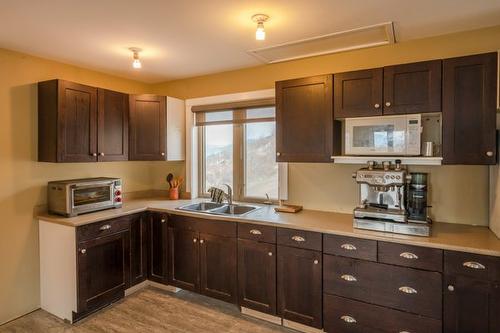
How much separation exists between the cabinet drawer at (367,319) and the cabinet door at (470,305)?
0.37ft

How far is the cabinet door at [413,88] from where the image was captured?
2.21m

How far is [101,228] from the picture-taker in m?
2.86

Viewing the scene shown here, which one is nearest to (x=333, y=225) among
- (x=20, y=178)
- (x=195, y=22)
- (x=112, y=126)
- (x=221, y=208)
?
(x=221, y=208)

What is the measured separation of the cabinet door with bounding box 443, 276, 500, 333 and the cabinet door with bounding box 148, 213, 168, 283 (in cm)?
253

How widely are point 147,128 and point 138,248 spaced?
1353 millimetres

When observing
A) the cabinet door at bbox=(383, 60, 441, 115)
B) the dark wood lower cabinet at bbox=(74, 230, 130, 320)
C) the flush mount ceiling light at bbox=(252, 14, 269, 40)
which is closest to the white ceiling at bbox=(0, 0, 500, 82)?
the flush mount ceiling light at bbox=(252, 14, 269, 40)

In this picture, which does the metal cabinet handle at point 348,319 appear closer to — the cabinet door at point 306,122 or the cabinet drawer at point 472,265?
the cabinet drawer at point 472,265

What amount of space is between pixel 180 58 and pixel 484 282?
3079 millimetres

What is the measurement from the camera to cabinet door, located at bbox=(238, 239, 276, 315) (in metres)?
2.64

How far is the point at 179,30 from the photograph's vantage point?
238 cm

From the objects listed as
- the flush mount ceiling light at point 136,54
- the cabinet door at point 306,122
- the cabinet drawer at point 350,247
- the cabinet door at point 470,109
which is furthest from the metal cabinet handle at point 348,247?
the flush mount ceiling light at point 136,54

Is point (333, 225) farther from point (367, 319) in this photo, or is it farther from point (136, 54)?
point (136, 54)

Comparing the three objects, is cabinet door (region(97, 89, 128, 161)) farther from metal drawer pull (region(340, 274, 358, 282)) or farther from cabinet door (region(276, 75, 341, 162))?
metal drawer pull (region(340, 274, 358, 282))


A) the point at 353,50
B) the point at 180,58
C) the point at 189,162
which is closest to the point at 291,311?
the point at 189,162
